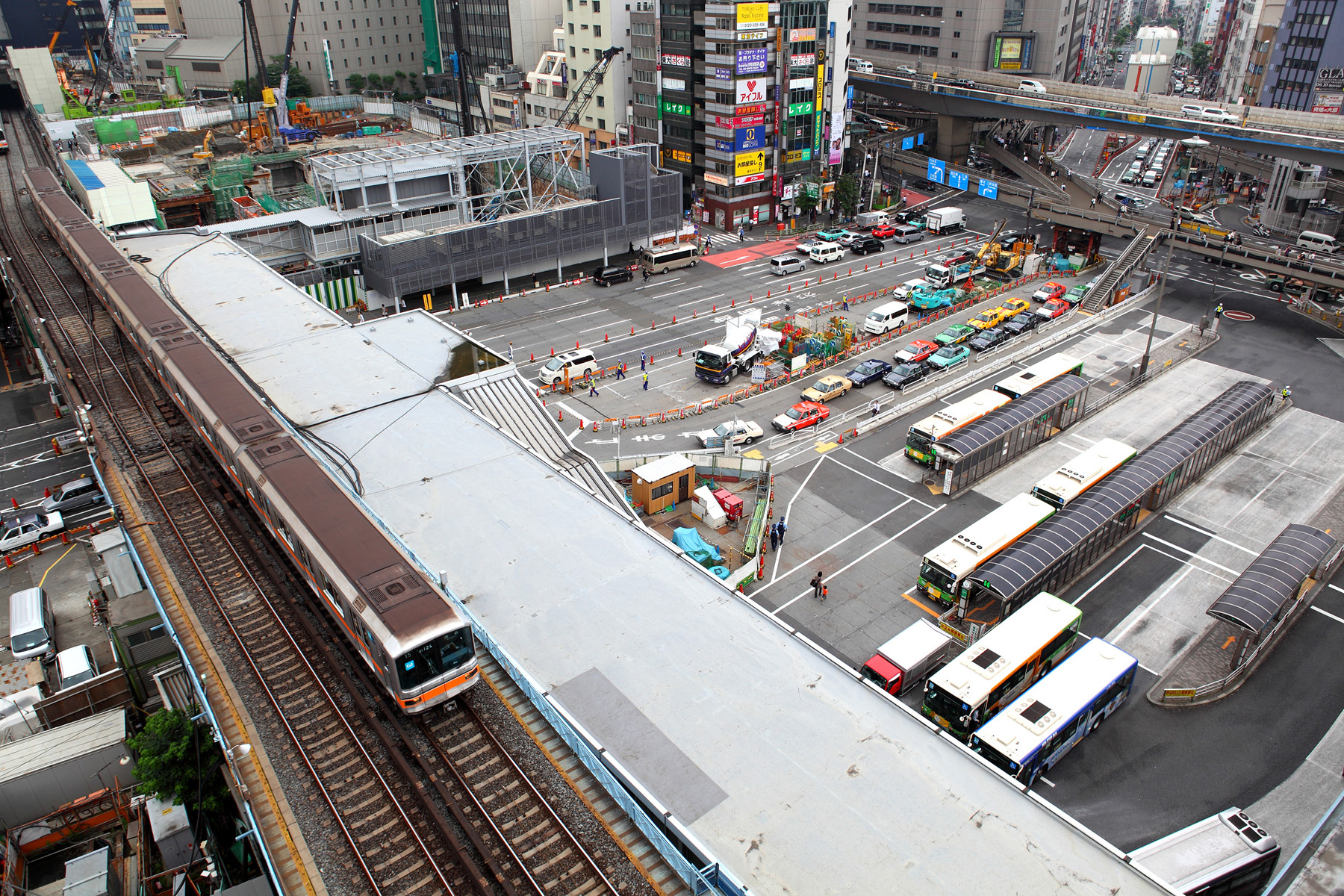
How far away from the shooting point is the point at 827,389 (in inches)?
1850

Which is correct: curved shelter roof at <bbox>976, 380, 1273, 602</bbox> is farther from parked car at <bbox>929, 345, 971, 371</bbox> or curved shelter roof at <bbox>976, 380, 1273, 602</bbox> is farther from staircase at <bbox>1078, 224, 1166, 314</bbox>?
staircase at <bbox>1078, 224, 1166, 314</bbox>

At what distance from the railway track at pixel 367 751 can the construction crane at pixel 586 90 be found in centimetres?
6221

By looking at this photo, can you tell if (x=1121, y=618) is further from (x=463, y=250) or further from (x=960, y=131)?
(x=960, y=131)

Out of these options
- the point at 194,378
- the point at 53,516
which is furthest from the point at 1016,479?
the point at 53,516

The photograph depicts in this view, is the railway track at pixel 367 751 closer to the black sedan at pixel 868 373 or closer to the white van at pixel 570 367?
the white van at pixel 570 367

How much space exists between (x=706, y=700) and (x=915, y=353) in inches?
1385

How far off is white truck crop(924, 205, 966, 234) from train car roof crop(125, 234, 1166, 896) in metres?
55.7

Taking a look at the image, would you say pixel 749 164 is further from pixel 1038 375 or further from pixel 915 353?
pixel 1038 375

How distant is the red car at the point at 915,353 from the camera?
5006 cm

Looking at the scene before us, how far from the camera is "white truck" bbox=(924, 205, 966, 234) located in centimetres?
7419

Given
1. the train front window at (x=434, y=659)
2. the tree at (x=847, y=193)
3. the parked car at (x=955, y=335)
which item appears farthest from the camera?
the tree at (x=847, y=193)

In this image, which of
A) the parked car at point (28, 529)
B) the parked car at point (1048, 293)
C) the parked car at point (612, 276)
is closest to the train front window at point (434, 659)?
the parked car at point (28, 529)

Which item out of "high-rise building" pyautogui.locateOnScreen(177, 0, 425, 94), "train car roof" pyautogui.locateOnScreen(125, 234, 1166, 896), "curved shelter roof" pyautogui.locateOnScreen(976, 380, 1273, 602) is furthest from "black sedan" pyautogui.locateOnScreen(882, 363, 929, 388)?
"high-rise building" pyautogui.locateOnScreen(177, 0, 425, 94)

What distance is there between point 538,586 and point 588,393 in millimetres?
25466
